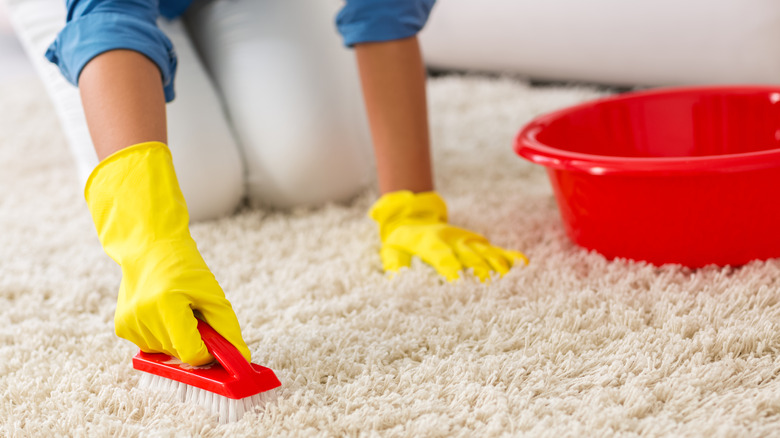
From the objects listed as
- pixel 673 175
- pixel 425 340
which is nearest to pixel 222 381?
pixel 425 340

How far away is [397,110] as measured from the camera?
3.08ft

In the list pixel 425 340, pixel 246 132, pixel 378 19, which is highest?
pixel 378 19

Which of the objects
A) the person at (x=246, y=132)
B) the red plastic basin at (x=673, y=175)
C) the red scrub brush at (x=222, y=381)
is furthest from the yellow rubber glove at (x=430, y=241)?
the red scrub brush at (x=222, y=381)

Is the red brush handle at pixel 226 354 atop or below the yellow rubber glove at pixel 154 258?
below

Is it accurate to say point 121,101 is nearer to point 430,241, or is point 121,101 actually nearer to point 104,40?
point 104,40

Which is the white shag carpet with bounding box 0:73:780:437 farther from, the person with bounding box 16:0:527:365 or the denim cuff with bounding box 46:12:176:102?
A: the denim cuff with bounding box 46:12:176:102

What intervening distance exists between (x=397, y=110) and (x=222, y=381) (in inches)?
18.8

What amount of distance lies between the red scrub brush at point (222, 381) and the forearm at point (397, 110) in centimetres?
41

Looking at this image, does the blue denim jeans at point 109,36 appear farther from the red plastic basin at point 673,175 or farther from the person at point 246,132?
the red plastic basin at point 673,175

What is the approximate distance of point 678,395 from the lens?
0.56 metres

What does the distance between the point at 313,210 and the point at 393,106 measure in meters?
0.26

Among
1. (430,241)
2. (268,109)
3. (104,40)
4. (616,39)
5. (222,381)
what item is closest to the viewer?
(222,381)

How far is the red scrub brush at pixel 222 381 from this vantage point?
566 millimetres

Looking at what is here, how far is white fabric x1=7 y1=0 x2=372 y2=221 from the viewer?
1070 millimetres
